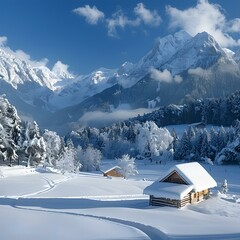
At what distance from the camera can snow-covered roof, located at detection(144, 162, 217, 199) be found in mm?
43000

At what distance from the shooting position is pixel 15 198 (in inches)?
1832

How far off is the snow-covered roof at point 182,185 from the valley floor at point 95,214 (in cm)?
163

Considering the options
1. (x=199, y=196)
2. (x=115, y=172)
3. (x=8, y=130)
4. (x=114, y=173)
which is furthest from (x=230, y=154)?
(x=199, y=196)

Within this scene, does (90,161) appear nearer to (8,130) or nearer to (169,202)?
(8,130)


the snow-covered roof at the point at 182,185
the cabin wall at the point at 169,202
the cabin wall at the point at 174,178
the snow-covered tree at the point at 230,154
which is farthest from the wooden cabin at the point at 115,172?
the cabin wall at the point at 169,202

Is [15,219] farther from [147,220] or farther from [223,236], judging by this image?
[223,236]

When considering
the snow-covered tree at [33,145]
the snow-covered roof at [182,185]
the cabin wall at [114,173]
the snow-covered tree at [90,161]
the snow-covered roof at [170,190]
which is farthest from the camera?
the snow-covered tree at [90,161]

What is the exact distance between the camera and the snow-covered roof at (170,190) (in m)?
42.3

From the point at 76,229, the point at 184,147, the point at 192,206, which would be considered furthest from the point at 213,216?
the point at 184,147

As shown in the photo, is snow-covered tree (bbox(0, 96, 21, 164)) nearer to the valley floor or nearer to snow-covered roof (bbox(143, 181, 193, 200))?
the valley floor

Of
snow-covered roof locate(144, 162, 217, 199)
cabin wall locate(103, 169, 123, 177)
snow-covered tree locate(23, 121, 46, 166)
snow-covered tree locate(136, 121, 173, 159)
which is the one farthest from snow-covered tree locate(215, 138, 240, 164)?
snow-covered roof locate(144, 162, 217, 199)

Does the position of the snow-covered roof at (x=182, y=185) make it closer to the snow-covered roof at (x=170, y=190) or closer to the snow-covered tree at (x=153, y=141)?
the snow-covered roof at (x=170, y=190)

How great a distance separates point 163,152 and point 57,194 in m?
100

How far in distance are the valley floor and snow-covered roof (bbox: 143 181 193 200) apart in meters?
1.45
